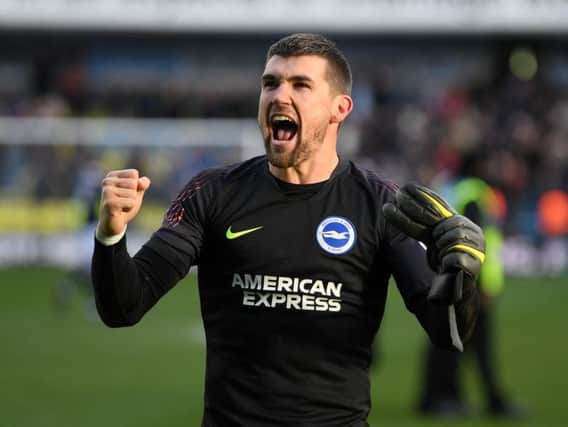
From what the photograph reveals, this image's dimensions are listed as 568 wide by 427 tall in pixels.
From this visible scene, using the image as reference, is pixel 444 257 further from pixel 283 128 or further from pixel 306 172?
pixel 283 128

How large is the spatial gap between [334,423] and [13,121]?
23.6 meters

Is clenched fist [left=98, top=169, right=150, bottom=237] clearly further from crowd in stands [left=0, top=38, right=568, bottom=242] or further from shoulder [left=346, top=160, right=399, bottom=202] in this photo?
crowd in stands [left=0, top=38, right=568, bottom=242]

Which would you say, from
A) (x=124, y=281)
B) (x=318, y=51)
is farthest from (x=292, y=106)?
(x=124, y=281)

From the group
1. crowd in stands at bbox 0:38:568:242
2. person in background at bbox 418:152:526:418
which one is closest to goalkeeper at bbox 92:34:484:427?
person in background at bbox 418:152:526:418

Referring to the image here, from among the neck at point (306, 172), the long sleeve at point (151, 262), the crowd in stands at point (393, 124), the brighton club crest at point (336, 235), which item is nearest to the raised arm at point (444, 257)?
the brighton club crest at point (336, 235)

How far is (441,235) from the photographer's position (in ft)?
14.1

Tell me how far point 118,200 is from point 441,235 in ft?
3.48

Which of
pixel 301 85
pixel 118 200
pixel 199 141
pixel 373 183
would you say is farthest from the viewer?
pixel 199 141

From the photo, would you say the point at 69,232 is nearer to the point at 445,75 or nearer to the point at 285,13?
→ the point at 285,13

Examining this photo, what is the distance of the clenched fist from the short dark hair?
29.5 inches

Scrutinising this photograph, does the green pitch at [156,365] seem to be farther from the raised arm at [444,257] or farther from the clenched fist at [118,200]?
the clenched fist at [118,200]

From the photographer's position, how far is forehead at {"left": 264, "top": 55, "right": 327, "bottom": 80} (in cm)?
456

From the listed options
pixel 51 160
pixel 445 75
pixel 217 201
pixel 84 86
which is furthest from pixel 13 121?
pixel 217 201

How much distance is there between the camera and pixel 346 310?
455cm
